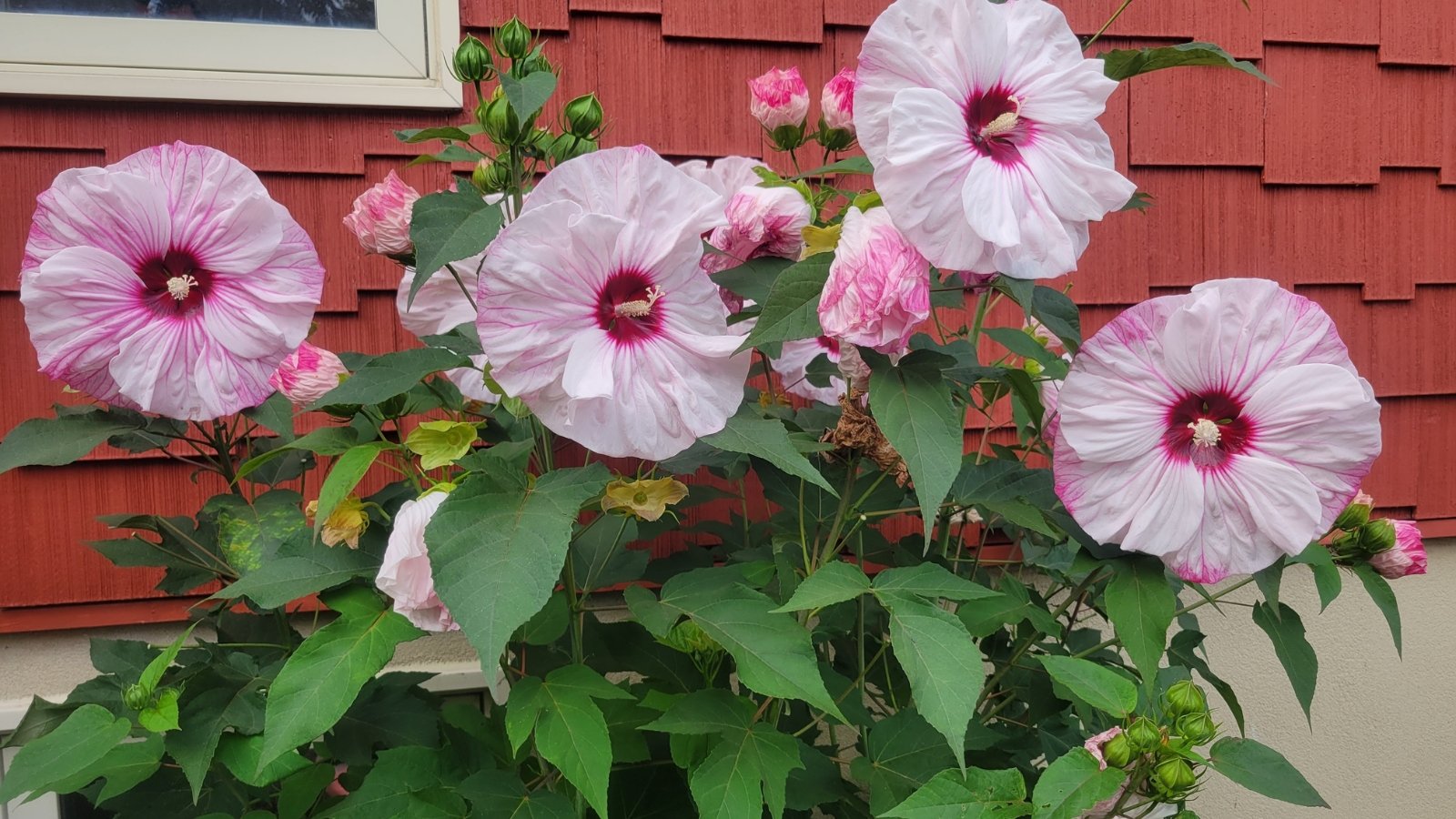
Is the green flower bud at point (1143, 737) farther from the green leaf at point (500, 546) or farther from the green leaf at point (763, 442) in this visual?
the green leaf at point (500, 546)

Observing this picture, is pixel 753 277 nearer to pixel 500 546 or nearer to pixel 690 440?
pixel 690 440

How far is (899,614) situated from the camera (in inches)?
35.2

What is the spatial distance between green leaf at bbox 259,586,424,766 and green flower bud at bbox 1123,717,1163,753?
2.21 ft

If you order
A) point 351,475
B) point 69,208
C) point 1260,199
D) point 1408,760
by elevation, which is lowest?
point 1408,760

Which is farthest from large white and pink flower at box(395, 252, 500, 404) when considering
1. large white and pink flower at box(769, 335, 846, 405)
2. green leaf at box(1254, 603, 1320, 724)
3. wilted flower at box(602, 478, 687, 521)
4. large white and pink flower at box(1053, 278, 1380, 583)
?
green leaf at box(1254, 603, 1320, 724)

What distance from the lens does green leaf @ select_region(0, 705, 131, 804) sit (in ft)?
3.15

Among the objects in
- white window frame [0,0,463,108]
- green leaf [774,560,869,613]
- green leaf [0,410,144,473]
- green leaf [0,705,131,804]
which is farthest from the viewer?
white window frame [0,0,463,108]

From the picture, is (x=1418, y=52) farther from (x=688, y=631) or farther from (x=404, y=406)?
(x=404, y=406)

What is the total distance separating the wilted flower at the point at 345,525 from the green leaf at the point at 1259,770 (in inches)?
35.3

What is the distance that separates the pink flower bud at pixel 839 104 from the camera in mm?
1095

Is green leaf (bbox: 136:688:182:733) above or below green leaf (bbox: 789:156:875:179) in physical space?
below

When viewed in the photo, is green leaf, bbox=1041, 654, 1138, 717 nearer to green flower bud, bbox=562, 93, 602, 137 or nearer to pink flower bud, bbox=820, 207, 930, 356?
pink flower bud, bbox=820, 207, 930, 356

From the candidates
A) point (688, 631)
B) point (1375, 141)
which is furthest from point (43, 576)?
point (1375, 141)

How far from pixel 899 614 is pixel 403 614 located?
0.49 metres
